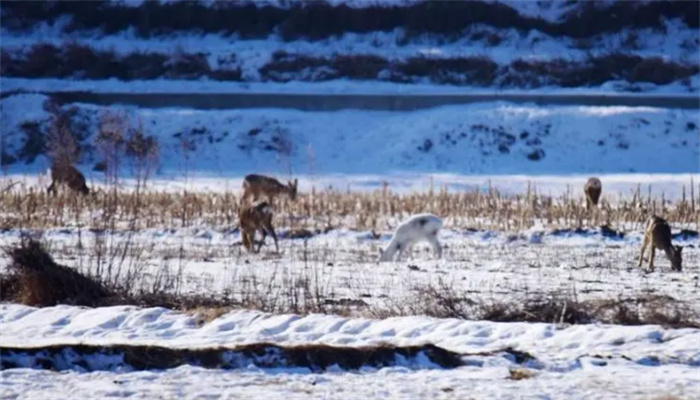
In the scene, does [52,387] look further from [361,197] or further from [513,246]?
[361,197]

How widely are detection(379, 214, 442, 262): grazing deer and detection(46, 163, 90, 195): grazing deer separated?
10553 millimetres

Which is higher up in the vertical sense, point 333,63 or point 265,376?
point 333,63

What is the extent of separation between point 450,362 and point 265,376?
4.63 feet

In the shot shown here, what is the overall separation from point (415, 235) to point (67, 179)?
41.5ft

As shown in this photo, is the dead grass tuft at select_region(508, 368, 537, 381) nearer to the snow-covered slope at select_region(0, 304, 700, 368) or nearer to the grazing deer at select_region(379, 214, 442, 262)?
the snow-covered slope at select_region(0, 304, 700, 368)

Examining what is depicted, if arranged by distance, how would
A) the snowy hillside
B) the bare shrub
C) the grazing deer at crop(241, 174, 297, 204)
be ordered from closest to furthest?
the bare shrub
the grazing deer at crop(241, 174, 297, 204)
the snowy hillside

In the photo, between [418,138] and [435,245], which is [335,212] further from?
[418,138]

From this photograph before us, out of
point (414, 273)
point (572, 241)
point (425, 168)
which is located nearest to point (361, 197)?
point (572, 241)

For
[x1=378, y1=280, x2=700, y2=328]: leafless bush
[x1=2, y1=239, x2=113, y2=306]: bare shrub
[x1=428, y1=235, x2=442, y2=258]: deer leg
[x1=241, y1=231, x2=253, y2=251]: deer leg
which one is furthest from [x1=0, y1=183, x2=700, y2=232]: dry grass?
[x1=378, y1=280, x2=700, y2=328]: leafless bush

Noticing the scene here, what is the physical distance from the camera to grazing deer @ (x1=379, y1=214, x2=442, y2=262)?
65.8ft

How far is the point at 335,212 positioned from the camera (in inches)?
1024

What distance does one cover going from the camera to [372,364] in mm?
10422

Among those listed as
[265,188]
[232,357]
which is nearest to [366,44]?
[265,188]

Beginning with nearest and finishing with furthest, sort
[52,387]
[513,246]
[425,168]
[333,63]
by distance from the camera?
[52,387], [513,246], [425,168], [333,63]
